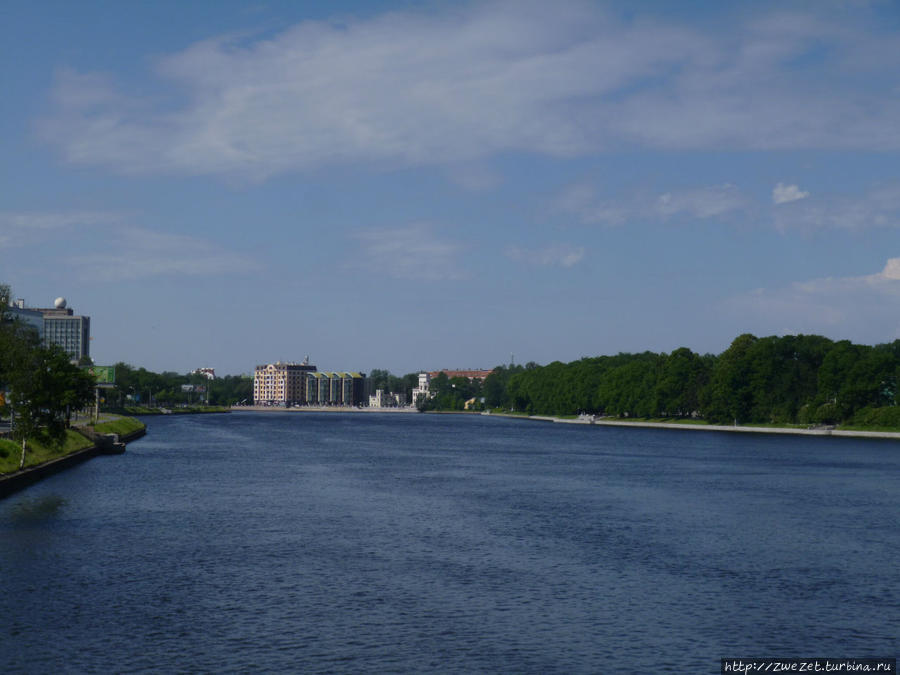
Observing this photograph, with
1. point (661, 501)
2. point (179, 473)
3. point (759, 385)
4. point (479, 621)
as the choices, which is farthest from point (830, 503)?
point (759, 385)

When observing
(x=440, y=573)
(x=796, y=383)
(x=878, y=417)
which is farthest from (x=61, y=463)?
(x=796, y=383)

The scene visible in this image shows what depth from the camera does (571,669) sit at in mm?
25188

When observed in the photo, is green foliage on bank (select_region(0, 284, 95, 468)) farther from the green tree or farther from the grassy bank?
the grassy bank

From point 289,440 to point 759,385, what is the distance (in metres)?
79.7

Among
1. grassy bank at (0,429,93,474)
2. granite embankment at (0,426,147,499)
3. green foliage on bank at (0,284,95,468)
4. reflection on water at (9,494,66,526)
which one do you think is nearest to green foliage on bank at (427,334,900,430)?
granite embankment at (0,426,147,499)

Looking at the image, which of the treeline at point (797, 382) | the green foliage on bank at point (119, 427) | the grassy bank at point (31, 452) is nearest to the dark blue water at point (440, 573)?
the grassy bank at point (31, 452)

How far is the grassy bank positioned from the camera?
64306 millimetres

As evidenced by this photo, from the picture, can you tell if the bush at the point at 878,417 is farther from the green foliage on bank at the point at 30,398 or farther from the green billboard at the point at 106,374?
the green billboard at the point at 106,374

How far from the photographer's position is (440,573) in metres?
36.9

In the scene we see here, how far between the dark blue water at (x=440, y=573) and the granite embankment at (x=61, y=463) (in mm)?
1609

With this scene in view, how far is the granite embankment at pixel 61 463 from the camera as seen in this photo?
198 ft

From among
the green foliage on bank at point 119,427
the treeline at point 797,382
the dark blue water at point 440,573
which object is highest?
the treeline at point 797,382

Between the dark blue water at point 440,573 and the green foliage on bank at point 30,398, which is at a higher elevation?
the green foliage on bank at point 30,398

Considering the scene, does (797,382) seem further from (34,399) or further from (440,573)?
(440,573)
